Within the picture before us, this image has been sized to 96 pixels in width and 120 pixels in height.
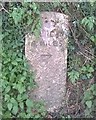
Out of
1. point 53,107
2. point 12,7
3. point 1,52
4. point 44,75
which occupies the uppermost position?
point 12,7

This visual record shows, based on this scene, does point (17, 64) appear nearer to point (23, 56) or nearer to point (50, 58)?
point (23, 56)

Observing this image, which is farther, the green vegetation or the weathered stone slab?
the weathered stone slab

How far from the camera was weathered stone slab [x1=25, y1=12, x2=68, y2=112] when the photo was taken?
11.9 ft

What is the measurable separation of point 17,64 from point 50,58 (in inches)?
13.3

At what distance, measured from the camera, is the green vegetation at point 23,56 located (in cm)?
349

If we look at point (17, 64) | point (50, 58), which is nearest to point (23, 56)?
point (17, 64)

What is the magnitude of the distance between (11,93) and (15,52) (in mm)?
425

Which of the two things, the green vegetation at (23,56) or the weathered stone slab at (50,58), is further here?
the weathered stone slab at (50,58)

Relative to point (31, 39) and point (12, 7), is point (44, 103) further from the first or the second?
point (12, 7)

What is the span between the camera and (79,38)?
12.5ft

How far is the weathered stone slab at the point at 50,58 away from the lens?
3.63 meters

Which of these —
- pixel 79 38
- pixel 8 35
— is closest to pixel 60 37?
pixel 79 38

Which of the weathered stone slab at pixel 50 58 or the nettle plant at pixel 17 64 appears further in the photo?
the weathered stone slab at pixel 50 58

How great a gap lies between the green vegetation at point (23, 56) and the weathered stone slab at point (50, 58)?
77 mm
